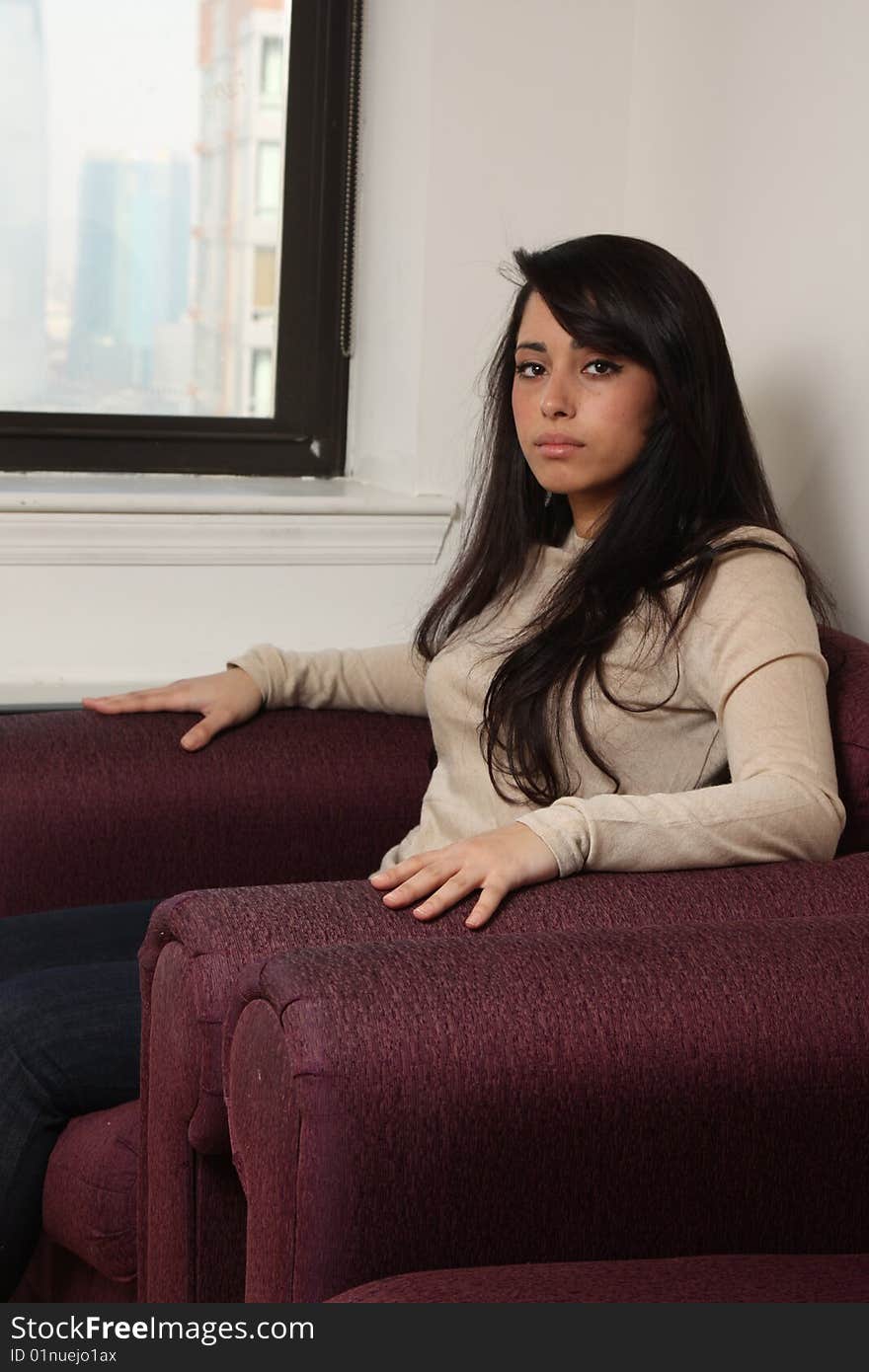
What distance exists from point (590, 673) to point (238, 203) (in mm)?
1431

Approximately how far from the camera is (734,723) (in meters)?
1.39

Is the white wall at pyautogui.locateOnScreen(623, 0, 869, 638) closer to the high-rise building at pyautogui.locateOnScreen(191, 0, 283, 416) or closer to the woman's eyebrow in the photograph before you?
the woman's eyebrow

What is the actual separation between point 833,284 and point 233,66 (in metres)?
1.19

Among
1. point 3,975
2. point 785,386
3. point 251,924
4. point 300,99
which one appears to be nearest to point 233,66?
point 300,99

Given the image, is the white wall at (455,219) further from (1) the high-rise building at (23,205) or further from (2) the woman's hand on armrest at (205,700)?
(2) the woman's hand on armrest at (205,700)

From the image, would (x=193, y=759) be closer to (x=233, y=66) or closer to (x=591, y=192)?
(x=591, y=192)

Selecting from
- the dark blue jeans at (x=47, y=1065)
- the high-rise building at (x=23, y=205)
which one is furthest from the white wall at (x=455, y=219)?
the dark blue jeans at (x=47, y=1065)

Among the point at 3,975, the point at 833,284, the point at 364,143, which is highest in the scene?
the point at 364,143

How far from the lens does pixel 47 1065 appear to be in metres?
1.42

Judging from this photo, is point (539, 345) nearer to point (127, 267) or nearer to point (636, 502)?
point (636, 502)

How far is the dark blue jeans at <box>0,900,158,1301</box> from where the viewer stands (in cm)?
141

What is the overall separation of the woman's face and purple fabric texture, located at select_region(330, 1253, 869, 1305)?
2.88ft

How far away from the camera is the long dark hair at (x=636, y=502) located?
5.02 feet

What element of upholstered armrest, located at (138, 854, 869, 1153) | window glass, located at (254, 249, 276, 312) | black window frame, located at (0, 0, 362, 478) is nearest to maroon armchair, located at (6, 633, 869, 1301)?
upholstered armrest, located at (138, 854, 869, 1153)
